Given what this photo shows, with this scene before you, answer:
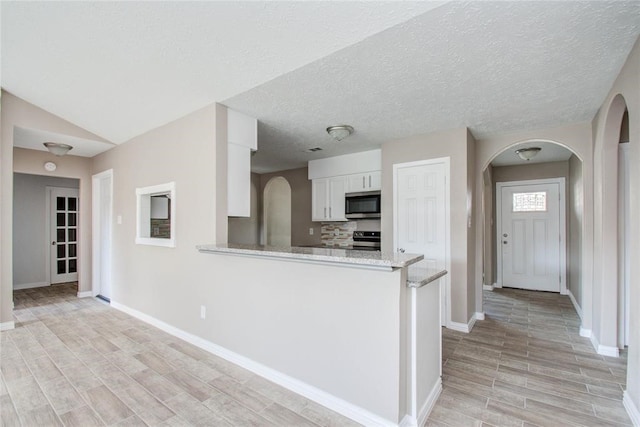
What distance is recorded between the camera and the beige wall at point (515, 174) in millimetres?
5613

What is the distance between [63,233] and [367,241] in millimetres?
6141

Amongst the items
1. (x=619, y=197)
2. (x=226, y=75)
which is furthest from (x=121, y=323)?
(x=619, y=197)

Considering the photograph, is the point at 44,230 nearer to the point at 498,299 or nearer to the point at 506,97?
the point at 506,97

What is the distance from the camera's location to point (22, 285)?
5.73 m

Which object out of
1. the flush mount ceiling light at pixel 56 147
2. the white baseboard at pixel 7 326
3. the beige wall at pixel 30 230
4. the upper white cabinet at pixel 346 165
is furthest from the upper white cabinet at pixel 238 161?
the beige wall at pixel 30 230

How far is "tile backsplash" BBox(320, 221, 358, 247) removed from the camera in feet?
17.9

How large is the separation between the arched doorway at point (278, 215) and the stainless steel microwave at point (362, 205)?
2839mm

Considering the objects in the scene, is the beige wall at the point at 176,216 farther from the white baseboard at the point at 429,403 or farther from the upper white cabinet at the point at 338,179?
the upper white cabinet at the point at 338,179

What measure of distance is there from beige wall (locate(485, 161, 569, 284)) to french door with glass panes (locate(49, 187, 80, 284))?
27.3 feet

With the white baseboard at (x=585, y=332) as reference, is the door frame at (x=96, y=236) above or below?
above

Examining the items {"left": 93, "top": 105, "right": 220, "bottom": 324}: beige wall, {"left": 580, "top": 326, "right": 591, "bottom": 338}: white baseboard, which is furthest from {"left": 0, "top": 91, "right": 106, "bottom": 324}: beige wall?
{"left": 580, "top": 326, "right": 591, "bottom": 338}: white baseboard

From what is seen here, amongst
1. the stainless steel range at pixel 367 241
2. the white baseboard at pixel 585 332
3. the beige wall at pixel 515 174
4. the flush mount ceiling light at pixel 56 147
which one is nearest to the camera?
the white baseboard at pixel 585 332

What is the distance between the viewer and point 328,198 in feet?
17.3

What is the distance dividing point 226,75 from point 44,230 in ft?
19.4
